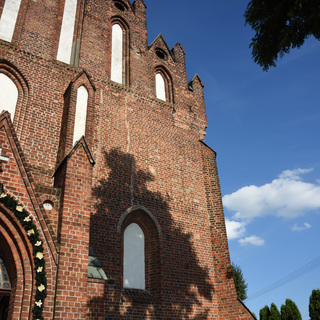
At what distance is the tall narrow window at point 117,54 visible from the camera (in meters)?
11.5

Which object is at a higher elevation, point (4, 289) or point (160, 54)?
point (160, 54)

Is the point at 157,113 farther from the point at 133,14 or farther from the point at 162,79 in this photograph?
the point at 133,14

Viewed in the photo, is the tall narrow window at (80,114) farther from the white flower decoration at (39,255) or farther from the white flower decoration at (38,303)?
the white flower decoration at (38,303)

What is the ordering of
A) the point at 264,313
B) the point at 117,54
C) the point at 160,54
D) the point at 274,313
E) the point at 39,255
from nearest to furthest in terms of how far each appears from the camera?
the point at 39,255 < the point at 117,54 < the point at 160,54 < the point at 274,313 < the point at 264,313

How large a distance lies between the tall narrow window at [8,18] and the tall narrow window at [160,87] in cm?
534

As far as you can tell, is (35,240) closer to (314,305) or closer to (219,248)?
(219,248)

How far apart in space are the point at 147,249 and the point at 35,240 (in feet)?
13.7

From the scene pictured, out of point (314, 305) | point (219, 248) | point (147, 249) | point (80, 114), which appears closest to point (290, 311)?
point (314, 305)

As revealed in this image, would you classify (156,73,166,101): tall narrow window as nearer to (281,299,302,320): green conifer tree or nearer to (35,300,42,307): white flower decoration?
(35,300,42,307): white flower decoration

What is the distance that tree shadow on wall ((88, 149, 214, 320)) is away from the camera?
26.0 ft

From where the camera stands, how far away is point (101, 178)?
8945mm

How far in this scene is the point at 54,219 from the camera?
6.31m

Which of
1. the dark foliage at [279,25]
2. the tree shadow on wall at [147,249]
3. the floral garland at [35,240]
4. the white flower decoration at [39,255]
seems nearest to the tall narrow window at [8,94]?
the tree shadow on wall at [147,249]

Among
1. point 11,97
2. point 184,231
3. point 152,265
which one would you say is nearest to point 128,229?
point 152,265
